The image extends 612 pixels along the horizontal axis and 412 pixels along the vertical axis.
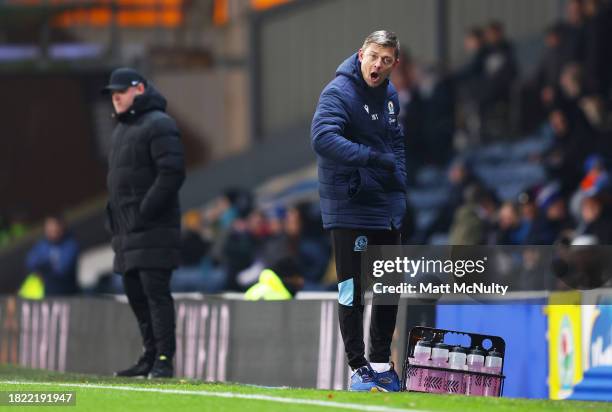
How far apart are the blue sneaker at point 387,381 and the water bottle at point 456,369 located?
0.32 meters

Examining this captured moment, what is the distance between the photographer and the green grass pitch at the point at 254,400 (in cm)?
926

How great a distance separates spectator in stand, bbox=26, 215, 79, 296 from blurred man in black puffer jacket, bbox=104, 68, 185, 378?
8704 millimetres

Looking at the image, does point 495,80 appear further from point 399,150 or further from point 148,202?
point 399,150

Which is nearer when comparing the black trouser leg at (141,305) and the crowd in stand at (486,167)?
the black trouser leg at (141,305)

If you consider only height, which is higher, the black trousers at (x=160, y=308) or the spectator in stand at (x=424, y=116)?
the spectator in stand at (x=424, y=116)

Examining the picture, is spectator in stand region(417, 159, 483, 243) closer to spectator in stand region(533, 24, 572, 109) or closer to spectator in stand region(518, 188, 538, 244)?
spectator in stand region(533, 24, 572, 109)

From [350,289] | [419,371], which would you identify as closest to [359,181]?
[350,289]

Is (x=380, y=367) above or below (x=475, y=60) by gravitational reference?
below

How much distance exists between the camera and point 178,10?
28078 mm

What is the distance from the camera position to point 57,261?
69.2ft

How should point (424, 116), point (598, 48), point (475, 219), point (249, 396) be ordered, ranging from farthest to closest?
point (424, 116) < point (598, 48) < point (475, 219) < point (249, 396)

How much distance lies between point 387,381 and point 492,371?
0.67m

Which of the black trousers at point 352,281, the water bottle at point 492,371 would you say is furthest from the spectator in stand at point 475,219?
the black trousers at point 352,281

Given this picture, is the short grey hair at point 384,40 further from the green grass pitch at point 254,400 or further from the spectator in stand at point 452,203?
the spectator in stand at point 452,203
